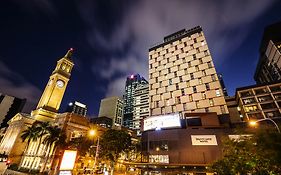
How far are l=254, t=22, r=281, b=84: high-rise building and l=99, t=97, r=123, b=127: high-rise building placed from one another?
111746 millimetres

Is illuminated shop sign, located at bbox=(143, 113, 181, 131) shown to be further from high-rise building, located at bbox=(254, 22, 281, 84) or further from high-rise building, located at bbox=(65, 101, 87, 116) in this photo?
high-rise building, located at bbox=(65, 101, 87, 116)

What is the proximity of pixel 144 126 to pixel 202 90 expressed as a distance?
2258cm

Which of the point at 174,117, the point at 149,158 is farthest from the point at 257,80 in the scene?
the point at 149,158

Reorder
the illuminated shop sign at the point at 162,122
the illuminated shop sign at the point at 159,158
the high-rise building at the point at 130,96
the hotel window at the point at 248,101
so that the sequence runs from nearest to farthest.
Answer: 1. the illuminated shop sign at the point at 159,158
2. the illuminated shop sign at the point at 162,122
3. the hotel window at the point at 248,101
4. the high-rise building at the point at 130,96

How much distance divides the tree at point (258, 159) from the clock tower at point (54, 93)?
187 feet

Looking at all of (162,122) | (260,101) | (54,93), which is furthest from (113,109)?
(260,101)

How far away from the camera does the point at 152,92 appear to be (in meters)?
60.9

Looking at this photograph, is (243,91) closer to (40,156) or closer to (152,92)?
(152,92)

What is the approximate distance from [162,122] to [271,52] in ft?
228

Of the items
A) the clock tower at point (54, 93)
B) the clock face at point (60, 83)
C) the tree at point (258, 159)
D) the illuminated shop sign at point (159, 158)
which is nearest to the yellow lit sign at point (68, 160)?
the tree at point (258, 159)

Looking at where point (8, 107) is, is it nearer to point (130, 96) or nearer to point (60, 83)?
point (60, 83)

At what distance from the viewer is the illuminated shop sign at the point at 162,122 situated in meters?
42.3

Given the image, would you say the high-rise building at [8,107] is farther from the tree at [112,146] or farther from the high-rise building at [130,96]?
the tree at [112,146]

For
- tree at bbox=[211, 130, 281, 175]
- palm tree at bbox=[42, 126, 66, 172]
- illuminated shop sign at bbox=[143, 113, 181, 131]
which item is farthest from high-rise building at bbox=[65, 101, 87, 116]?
tree at bbox=[211, 130, 281, 175]
